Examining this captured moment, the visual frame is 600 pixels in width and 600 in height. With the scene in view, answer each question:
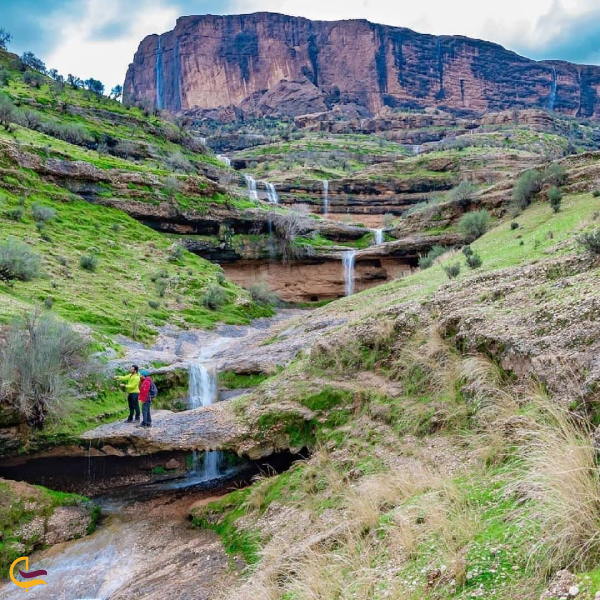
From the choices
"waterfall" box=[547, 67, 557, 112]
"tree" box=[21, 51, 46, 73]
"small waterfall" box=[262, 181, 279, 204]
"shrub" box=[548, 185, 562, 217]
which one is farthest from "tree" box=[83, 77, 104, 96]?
"waterfall" box=[547, 67, 557, 112]

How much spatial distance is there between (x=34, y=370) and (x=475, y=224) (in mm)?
25985

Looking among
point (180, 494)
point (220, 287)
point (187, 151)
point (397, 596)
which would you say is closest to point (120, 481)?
point (180, 494)

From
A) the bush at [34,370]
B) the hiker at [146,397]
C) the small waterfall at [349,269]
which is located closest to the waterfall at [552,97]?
the small waterfall at [349,269]

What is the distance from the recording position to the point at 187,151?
58719mm

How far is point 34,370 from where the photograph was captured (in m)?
11.7

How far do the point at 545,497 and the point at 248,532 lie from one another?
Answer: 5976mm

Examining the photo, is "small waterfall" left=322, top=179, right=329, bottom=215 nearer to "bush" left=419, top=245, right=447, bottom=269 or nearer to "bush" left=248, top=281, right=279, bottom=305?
"bush" left=248, top=281, right=279, bottom=305

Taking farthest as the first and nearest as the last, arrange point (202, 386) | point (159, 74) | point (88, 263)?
point (159, 74), point (88, 263), point (202, 386)

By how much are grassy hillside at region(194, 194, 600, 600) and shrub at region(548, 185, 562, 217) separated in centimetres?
1391

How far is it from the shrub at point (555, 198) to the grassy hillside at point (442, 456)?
13.9 metres

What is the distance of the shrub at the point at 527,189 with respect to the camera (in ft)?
89.0

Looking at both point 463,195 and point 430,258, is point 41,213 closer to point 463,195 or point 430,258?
point 430,258

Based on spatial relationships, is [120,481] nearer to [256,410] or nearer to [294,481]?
[256,410]

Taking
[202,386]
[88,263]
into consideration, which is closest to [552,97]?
[88,263]
